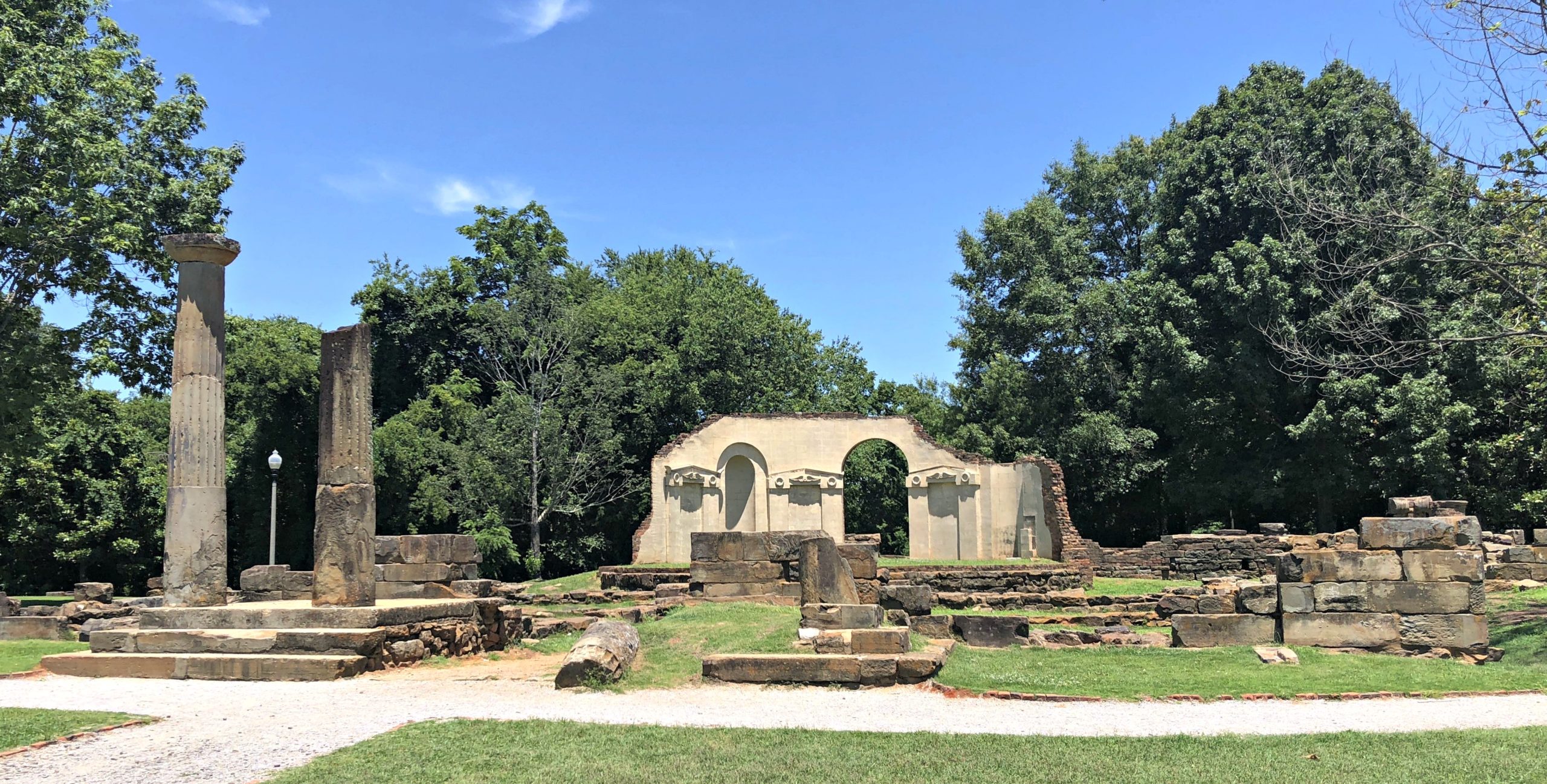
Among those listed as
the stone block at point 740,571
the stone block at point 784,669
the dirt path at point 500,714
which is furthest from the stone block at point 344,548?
the stone block at point 740,571

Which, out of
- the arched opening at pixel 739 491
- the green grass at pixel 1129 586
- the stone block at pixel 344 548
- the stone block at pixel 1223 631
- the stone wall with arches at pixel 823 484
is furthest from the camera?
the arched opening at pixel 739 491

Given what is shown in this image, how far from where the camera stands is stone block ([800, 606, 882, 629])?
1266cm

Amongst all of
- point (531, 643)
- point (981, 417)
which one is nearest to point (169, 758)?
point (531, 643)

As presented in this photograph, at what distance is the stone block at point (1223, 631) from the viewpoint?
1373cm

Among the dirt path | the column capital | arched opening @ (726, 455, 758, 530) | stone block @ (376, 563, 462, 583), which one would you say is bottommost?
the dirt path

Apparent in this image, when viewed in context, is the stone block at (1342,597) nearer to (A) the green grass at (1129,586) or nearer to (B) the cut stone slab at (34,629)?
(A) the green grass at (1129,586)

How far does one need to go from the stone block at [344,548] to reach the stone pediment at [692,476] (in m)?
17.7

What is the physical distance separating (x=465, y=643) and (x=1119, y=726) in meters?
8.70

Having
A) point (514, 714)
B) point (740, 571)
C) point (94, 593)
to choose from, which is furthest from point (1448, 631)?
point (94, 593)

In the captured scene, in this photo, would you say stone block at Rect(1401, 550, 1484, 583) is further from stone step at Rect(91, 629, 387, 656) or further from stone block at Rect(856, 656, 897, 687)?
stone step at Rect(91, 629, 387, 656)

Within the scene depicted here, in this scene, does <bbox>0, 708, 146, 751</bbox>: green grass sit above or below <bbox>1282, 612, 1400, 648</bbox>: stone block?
above

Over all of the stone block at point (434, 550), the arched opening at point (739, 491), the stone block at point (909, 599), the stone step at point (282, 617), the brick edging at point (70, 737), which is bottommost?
the brick edging at point (70, 737)

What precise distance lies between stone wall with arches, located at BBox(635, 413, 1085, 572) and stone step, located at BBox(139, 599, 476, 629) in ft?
56.7

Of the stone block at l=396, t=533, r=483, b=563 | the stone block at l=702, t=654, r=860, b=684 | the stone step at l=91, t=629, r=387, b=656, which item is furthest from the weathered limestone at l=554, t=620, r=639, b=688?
the stone block at l=396, t=533, r=483, b=563
